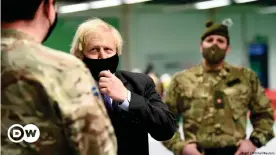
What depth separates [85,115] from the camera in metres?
1.00

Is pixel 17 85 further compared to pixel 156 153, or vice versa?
pixel 156 153

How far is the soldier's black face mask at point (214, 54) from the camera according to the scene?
279cm

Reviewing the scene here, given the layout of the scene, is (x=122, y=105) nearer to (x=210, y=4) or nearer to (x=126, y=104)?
(x=126, y=104)

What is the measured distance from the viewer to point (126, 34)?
7488 mm

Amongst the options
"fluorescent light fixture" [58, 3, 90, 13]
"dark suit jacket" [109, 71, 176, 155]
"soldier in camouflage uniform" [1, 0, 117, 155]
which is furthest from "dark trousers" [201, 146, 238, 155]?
"fluorescent light fixture" [58, 3, 90, 13]

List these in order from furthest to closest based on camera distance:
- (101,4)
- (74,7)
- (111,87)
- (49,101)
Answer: (101,4)
(74,7)
(111,87)
(49,101)

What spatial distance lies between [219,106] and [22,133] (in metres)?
1.87

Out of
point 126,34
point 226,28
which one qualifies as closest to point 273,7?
point 126,34

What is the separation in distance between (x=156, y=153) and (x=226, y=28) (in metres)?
0.73

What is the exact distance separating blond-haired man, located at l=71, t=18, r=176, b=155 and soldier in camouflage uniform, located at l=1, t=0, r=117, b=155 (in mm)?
414

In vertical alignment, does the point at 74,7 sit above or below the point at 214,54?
above

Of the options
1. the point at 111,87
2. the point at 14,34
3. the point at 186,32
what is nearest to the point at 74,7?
the point at 186,32

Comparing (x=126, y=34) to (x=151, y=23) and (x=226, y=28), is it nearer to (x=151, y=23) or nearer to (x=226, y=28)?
(x=151, y=23)

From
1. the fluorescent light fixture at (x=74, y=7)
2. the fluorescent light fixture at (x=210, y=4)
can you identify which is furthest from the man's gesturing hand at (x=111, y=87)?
the fluorescent light fixture at (x=210, y=4)
